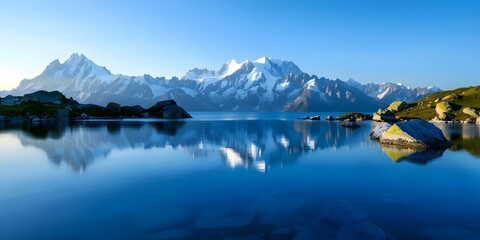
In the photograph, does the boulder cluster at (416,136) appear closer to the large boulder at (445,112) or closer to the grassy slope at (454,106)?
the grassy slope at (454,106)

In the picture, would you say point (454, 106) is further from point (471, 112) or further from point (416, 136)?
point (416, 136)

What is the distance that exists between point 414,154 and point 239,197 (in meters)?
28.8

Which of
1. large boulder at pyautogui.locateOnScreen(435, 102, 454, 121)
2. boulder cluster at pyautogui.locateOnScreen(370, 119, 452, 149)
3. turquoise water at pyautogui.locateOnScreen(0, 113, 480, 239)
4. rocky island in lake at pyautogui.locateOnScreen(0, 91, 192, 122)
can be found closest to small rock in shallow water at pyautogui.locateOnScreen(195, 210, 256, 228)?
turquoise water at pyautogui.locateOnScreen(0, 113, 480, 239)

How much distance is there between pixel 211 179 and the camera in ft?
84.2

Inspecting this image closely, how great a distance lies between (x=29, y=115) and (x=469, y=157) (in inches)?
6242

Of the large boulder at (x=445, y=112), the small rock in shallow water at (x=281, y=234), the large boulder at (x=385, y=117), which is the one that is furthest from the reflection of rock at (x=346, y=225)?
the large boulder at (x=445, y=112)

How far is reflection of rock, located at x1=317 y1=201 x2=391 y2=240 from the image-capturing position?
44.2 ft

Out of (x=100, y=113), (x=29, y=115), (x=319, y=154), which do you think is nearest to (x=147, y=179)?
(x=319, y=154)

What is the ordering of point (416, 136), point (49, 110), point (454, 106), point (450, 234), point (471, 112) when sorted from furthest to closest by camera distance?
point (49, 110), point (454, 106), point (471, 112), point (416, 136), point (450, 234)

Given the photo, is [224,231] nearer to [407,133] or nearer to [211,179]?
[211,179]

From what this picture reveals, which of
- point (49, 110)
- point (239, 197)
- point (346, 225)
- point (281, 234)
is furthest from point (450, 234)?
point (49, 110)

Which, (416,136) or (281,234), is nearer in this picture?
(281,234)

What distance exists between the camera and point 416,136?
4678cm

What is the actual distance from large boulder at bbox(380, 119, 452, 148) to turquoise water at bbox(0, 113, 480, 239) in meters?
9.30
